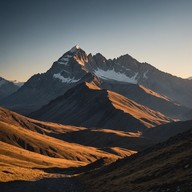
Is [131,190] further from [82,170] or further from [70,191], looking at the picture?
[82,170]

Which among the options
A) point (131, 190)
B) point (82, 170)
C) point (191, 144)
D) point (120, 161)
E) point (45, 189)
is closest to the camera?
point (131, 190)

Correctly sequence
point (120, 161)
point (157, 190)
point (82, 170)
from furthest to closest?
point (82, 170) < point (120, 161) < point (157, 190)

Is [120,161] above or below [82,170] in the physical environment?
above

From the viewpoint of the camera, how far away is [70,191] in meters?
80.1

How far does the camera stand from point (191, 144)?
79.9 m

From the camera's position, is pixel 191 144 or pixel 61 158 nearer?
pixel 191 144

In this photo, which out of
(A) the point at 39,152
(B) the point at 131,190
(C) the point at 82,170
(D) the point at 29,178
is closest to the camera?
(B) the point at 131,190

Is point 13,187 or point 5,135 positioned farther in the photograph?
point 5,135

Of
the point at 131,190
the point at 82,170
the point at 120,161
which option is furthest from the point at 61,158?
the point at 131,190

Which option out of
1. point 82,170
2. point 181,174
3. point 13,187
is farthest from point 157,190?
point 82,170

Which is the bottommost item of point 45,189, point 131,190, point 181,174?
point 45,189

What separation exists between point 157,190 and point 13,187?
1883 inches

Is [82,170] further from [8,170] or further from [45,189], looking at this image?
[45,189]

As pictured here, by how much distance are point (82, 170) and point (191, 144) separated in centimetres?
7531
